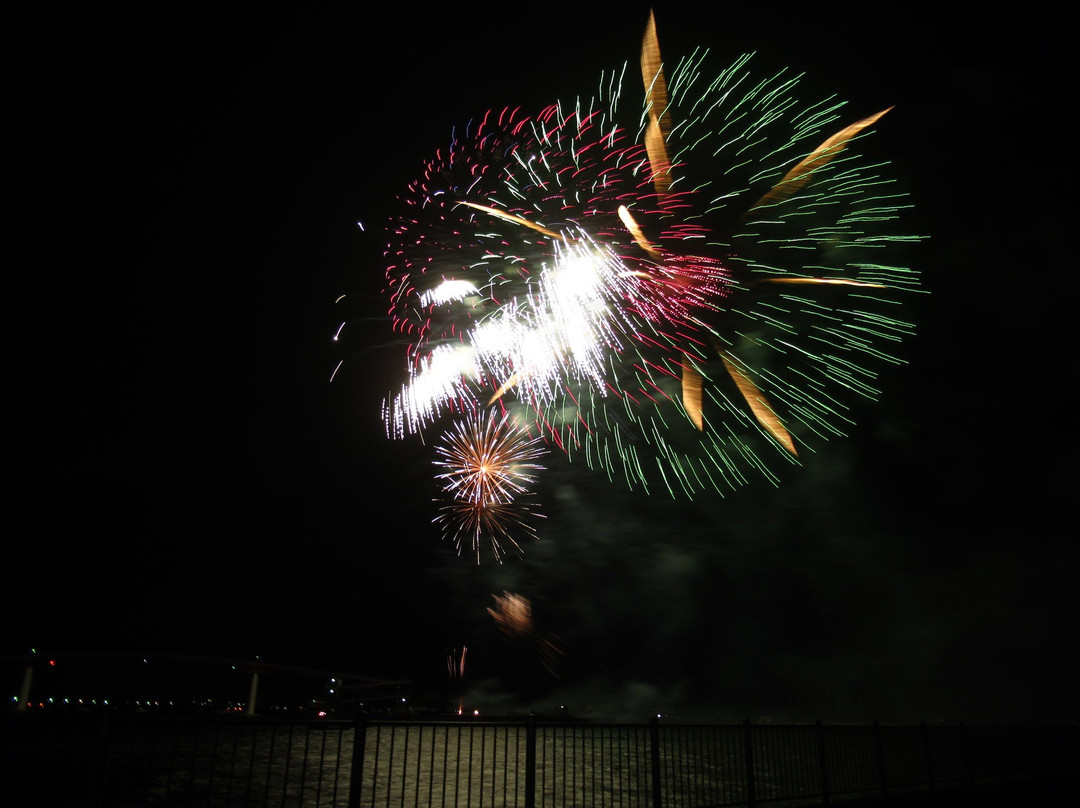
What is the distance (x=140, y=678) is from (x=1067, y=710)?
275 ft

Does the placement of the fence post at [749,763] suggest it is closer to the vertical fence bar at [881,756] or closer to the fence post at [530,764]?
the vertical fence bar at [881,756]

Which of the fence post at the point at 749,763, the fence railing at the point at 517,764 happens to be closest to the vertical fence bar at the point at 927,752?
the fence railing at the point at 517,764

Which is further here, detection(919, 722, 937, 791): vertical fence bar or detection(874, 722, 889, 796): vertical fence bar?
detection(919, 722, 937, 791): vertical fence bar

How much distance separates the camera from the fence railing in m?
5.26

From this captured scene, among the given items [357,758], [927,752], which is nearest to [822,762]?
[927,752]

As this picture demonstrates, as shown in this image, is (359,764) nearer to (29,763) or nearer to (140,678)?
(29,763)

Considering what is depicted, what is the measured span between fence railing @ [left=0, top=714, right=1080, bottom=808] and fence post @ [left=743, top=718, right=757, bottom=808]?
0.05 feet

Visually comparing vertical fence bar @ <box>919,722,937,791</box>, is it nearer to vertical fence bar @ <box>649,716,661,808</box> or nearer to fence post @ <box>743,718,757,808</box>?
fence post @ <box>743,718,757,808</box>

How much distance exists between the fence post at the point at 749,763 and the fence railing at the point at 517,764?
2cm

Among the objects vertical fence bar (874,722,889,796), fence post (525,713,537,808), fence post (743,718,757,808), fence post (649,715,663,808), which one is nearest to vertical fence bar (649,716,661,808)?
fence post (649,715,663,808)

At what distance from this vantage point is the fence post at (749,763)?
804cm

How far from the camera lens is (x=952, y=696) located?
1098 inches

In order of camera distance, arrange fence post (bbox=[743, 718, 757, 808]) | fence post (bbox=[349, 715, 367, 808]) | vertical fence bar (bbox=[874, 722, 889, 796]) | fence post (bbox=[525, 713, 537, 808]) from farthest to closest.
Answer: vertical fence bar (bbox=[874, 722, 889, 796])
fence post (bbox=[743, 718, 757, 808])
fence post (bbox=[525, 713, 537, 808])
fence post (bbox=[349, 715, 367, 808])

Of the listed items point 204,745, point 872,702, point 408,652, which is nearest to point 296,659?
point 408,652
